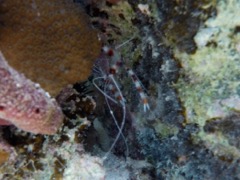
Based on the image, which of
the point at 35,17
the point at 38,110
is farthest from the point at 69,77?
the point at 35,17

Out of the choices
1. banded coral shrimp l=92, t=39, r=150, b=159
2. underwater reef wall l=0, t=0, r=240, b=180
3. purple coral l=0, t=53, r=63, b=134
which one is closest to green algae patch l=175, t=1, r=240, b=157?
underwater reef wall l=0, t=0, r=240, b=180

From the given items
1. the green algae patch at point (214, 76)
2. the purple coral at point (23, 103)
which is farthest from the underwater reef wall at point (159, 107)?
the purple coral at point (23, 103)

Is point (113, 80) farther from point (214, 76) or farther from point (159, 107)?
point (214, 76)

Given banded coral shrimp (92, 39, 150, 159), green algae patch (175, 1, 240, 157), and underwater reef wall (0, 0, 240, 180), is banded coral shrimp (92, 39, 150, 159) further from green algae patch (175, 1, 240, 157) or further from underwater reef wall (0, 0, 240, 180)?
green algae patch (175, 1, 240, 157)

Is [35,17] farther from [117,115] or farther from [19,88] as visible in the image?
[117,115]

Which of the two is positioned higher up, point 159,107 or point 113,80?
point 113,80

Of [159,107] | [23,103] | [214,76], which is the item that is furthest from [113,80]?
[214,76]
